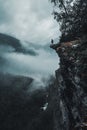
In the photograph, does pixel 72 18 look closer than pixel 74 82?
No

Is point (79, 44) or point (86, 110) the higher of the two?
point (79, 44)

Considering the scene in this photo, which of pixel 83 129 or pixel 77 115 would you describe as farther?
pixel 77 115

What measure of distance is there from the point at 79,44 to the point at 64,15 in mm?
21819

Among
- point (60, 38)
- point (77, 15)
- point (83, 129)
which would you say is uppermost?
point (77, 15)

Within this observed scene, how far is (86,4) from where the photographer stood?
56.7m

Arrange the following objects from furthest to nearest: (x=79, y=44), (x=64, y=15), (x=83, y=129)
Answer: (x=64, y=15)
(x=79, y=44)
(x=83, y=129)

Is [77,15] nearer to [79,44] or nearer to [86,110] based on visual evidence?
[79,44]

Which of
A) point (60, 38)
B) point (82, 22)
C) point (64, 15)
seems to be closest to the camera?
point (82, 22)

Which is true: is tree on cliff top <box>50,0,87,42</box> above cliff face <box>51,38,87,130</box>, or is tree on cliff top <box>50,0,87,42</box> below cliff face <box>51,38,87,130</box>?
above

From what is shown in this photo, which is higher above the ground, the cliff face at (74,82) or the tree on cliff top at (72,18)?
the tree on cliff top at (72,18)

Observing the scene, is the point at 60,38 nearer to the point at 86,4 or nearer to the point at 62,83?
the point at 86,4

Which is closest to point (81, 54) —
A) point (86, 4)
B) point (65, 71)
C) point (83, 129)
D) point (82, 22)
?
point (65, 71)

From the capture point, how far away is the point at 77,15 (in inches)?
2302

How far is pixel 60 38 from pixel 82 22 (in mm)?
5365
